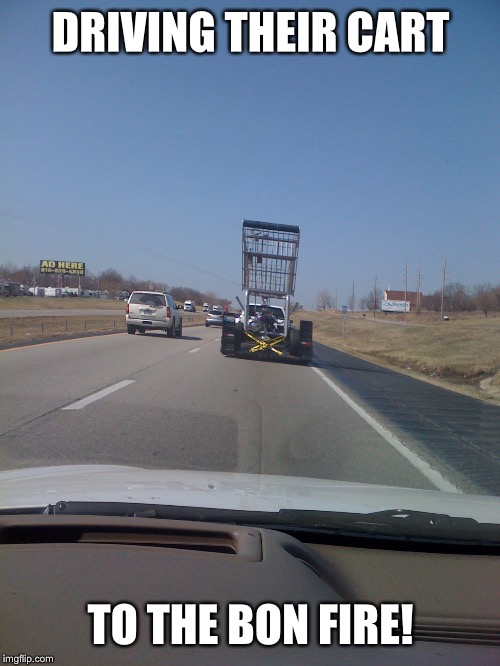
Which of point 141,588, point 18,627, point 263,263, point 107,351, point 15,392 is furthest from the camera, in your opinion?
point 107,351

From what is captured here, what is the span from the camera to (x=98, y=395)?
12.2 metres

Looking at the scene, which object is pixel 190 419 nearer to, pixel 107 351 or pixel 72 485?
pixel 72 485

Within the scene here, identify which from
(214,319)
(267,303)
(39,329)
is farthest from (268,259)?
(214,319)

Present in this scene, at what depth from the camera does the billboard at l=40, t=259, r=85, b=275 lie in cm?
13588

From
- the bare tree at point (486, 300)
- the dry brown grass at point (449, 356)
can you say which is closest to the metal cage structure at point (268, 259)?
the dry brown grass at point (449, 356)

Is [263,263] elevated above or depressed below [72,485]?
above

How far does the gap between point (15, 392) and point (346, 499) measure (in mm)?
9354

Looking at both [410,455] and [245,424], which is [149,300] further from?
[410,455]

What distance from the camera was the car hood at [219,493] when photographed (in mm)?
3992

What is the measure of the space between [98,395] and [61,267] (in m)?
132

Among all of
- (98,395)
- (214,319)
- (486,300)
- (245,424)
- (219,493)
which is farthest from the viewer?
(486,300)

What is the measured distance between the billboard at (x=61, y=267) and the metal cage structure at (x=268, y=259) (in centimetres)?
12007

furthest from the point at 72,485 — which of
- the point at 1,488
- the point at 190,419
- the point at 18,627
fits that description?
the point at 190,419

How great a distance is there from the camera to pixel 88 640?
236 centimetres
